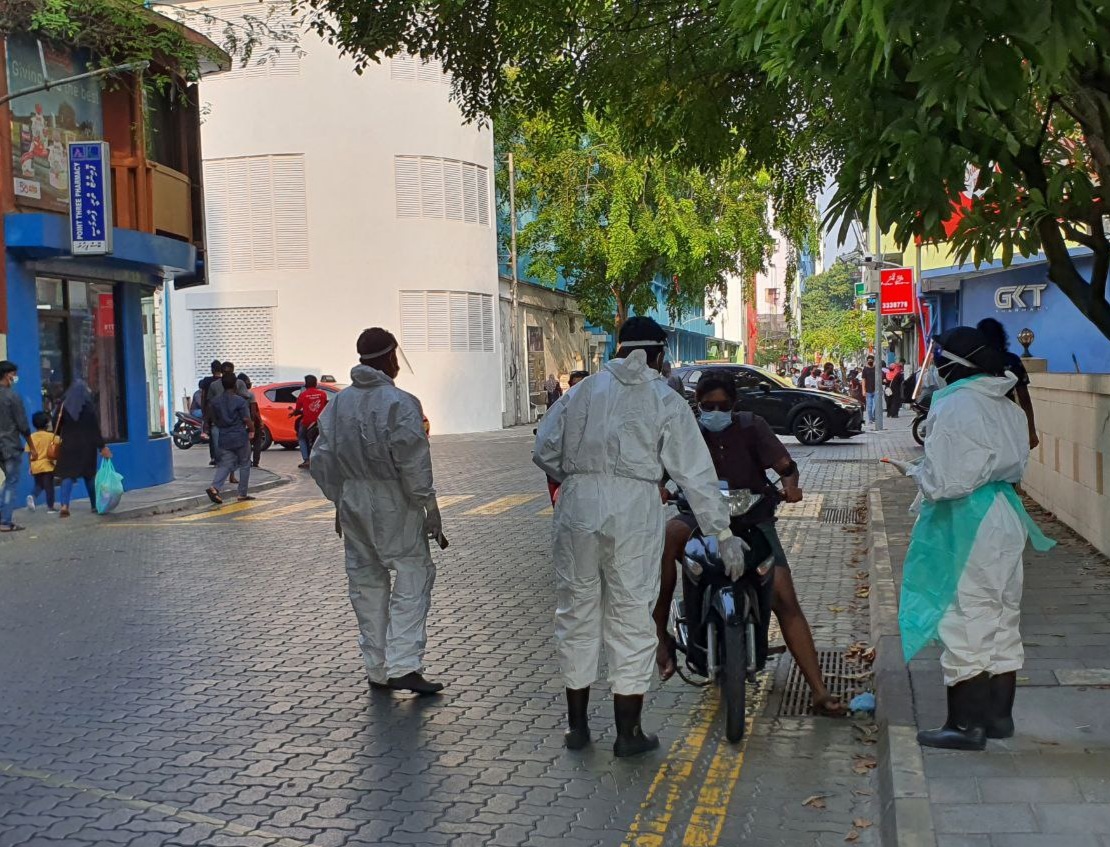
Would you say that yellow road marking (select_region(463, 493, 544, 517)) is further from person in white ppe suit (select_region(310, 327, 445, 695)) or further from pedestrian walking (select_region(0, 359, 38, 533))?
person in white ppe suit (select_region(310, 327, 445, 695))

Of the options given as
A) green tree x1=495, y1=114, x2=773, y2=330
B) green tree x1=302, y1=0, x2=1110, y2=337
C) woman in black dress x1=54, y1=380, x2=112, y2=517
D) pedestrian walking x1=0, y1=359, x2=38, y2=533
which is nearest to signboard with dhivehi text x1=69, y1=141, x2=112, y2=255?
woman in black dress x1=54, y1=380, x2=112, y2=517

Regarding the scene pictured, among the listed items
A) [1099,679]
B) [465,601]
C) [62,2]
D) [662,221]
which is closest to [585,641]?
[1099,679]

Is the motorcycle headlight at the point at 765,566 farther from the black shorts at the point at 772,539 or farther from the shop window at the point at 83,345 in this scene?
the shop window at the point at 83,345

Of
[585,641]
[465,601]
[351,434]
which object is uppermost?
[351,434]

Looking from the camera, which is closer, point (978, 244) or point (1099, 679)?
point (1099, 679)

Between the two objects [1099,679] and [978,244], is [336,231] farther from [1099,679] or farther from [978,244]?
[1099,679]

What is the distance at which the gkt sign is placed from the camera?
94.0ft

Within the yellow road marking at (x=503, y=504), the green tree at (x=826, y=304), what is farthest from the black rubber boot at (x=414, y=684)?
the green tree at (x=826, y=304)

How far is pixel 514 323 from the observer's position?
140ft

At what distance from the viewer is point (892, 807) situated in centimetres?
459

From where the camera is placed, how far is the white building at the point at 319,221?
35.0m

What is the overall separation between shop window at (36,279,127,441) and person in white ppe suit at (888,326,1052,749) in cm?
1530

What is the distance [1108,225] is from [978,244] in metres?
17.2

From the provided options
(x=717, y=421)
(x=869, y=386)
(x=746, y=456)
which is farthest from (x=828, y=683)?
(x=869, y=386)
